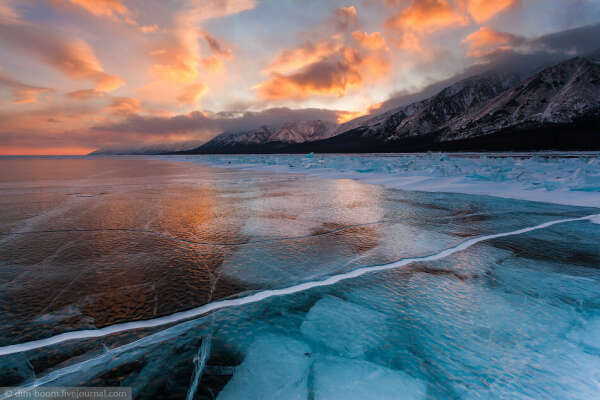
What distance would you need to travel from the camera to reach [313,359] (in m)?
1.39

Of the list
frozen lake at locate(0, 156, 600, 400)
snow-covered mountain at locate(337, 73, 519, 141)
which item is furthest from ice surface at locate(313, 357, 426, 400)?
A: snow-covered mountain at locate(337, 73, 519, 141)

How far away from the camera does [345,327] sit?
64.1 inches

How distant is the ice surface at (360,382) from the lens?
3.89 feet

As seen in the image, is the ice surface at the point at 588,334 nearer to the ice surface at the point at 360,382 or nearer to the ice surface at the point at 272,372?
the ice surface at the point at 360,382

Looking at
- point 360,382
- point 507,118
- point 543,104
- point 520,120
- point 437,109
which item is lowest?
point 360,382

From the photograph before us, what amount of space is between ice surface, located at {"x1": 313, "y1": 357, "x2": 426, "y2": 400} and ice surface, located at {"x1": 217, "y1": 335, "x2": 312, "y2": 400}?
0.08m

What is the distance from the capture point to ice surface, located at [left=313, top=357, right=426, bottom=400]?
1186 mm

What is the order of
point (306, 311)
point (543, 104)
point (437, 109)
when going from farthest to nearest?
point (437, 109) < point (543, 104) < point (306, 311)

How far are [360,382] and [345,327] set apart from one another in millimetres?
382

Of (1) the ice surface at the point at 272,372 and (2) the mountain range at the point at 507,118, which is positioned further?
(2) the mountain range at the point at 507,118

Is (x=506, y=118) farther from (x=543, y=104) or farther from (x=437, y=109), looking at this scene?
(x=437, y=109)

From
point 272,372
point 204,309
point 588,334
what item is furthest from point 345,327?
point 588,334

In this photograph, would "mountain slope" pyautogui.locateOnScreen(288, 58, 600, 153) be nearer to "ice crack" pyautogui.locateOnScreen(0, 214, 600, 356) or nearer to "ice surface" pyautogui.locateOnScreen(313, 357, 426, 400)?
"ice crack" pyautogui.locateOnScreen(0, 214, 600, 356)

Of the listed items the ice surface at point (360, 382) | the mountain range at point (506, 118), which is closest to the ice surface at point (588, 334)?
the ice surface at point (360, 382)
